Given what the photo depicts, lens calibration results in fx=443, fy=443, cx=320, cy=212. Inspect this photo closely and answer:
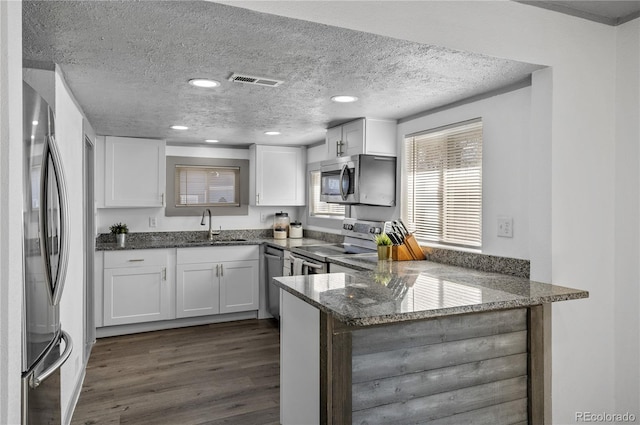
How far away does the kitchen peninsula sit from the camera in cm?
183

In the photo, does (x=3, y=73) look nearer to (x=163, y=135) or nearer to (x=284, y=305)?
(x=284, y=305)

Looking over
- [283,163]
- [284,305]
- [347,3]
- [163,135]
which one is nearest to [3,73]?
[347,3]

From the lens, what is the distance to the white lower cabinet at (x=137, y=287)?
4301mm

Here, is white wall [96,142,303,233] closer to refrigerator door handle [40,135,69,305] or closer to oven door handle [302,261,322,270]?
oven door handle [302,261,322,270]

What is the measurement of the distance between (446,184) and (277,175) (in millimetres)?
2550

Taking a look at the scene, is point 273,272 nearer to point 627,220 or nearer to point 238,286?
point 238,286

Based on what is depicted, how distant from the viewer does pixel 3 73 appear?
49.4 inches

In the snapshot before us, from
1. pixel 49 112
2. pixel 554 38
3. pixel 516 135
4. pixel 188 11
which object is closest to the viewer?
pixel 188 11

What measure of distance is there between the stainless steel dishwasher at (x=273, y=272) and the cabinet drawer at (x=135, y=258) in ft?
3.54

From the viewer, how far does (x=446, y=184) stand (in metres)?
3.23

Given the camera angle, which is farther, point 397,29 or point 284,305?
point 284,305

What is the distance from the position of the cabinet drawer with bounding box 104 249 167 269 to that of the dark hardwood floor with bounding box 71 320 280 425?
706 millimetres

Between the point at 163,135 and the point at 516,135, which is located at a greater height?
the point at 163,135

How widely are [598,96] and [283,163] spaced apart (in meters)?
3.53
